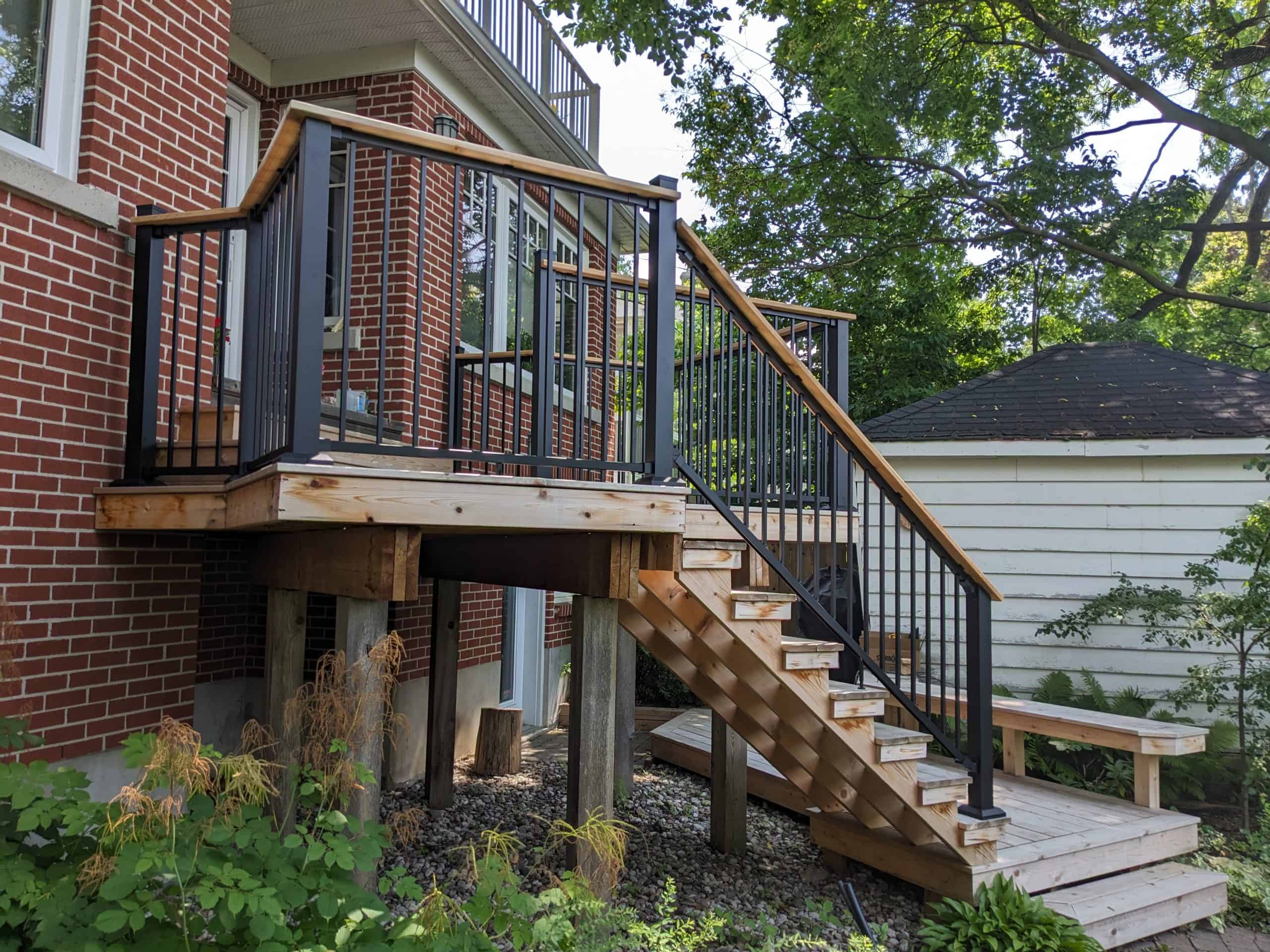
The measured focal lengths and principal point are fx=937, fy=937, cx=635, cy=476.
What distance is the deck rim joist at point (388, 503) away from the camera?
2715mm

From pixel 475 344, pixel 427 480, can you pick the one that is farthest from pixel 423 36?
pixel 427 480

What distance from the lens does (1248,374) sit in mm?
8523

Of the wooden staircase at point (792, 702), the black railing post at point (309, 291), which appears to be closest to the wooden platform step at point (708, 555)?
the wooden staircase at point (792, 702)

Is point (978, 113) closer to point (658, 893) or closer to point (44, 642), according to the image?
point (658, 893)

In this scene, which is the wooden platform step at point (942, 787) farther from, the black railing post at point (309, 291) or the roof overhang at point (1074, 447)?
the roof overhang at point (1074, 447)

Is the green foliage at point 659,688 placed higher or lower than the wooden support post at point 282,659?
lower

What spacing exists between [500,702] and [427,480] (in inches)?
247

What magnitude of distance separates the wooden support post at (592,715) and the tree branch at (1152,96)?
29.3 feet

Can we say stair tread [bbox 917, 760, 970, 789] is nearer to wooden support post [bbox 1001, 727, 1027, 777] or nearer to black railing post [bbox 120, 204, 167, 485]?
wooden support post [bbox 1001, 727, 1027, 777]

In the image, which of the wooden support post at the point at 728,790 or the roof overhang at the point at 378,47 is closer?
the wooden support post at the point at 728,790

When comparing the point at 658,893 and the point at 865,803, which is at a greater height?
the point at 865,803

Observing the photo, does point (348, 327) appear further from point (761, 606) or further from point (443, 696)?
point (443, 696)

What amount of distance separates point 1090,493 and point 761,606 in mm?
5121

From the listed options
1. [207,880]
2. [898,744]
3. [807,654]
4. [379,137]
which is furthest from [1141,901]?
[379,137]
